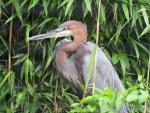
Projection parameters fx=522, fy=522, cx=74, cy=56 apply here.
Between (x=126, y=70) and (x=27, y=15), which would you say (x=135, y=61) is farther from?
(x=27, y=15)

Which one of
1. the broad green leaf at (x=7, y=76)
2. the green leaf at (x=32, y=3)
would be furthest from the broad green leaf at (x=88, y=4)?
the broad green leaf at (x=7, y=76)

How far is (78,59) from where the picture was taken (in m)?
3.63

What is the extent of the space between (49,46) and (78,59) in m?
0.32

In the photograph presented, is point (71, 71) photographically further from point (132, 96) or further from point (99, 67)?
point (132, 96)

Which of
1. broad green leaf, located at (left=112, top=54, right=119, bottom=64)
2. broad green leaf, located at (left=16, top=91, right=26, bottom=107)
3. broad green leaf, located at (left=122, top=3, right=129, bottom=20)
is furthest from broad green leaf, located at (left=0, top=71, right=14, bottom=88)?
broad green leaf, located at (left=122, top=3, right=129, bottom=20)

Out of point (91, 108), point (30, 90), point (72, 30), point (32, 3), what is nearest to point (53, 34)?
point (72, 30)

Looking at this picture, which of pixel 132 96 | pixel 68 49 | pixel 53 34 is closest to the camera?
pixel 132 96

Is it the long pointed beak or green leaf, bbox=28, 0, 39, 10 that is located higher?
green leaf, bbox=28, 0, 39, 10

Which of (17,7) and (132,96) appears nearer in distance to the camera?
(132,96)

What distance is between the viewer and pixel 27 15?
3883 mm

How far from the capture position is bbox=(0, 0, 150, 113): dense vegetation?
3.78 meters

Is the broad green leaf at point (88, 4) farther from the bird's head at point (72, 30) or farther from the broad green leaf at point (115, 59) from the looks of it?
the broad green leaf at point (115, 59)

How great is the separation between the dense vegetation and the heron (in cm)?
12

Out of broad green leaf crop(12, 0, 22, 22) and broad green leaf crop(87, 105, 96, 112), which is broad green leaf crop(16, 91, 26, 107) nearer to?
broad green leaf crop(12, 0, 22, 22)
